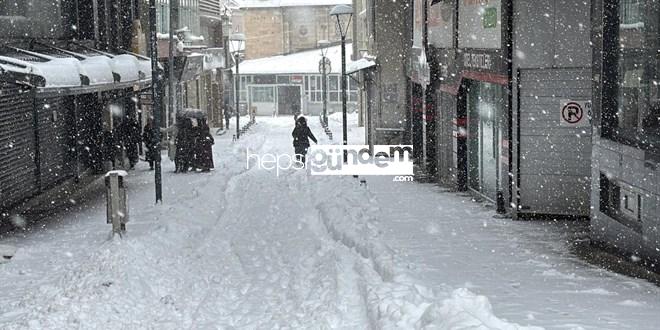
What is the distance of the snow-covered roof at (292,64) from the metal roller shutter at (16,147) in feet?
147

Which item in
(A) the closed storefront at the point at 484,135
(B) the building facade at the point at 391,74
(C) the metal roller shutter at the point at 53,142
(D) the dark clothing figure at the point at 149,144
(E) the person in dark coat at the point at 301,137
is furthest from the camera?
(B) the building facade at the point at 391,74

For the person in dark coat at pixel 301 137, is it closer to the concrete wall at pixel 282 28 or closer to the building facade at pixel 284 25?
the building facade at pixel 284 25

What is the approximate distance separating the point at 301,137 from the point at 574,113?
13.3 meters

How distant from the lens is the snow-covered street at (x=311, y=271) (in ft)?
28.8

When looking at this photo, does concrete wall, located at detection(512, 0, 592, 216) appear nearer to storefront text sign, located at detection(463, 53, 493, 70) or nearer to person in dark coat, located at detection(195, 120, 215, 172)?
storefront text sign, located at detection(463, 53, 493, 70)

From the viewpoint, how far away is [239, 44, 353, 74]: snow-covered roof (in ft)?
213

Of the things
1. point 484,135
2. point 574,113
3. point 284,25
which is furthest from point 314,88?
point 574,113

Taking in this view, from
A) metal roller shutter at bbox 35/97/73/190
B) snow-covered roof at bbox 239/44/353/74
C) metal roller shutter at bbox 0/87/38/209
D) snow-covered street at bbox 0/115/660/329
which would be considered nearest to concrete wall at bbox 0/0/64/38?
metal roller shutter at bbox 0/87/38/209

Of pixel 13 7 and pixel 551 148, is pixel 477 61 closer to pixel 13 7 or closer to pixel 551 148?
pixel 551 148

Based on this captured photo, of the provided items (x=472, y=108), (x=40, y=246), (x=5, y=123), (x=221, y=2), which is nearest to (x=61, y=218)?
(x=5, y=123)

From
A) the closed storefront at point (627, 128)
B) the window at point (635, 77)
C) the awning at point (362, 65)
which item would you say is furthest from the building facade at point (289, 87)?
the window at point (635, 77)

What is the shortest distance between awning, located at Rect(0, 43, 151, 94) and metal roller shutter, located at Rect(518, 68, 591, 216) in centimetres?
786

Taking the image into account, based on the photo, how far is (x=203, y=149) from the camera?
25.5m

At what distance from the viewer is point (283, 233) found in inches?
594
